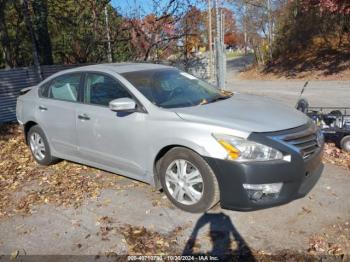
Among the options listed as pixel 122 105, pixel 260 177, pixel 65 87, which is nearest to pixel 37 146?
pixel 65 87

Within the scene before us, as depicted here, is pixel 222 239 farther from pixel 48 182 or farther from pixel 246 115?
pixel 48 182

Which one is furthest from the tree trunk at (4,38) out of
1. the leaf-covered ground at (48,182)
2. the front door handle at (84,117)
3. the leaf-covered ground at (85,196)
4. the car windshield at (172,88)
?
the car windshield at (172,88)

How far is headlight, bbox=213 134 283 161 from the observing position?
13.0 ft

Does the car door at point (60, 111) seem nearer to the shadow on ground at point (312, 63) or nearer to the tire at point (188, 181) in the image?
the tire at point (188, 181)

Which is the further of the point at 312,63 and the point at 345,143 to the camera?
the point at 312,63

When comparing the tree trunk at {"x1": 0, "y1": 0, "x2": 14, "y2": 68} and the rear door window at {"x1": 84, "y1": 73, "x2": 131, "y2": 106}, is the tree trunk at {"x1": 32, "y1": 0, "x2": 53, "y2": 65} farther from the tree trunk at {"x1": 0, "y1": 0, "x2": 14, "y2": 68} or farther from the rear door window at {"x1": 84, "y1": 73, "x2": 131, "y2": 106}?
the rear door window at {"x1": 84, "y1": 73, "x2": 131, "y2": 106}

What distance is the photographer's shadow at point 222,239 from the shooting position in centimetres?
367

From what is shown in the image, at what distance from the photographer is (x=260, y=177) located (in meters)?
3.94

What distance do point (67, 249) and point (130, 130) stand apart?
1.52 m

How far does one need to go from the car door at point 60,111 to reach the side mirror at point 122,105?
3.51ft

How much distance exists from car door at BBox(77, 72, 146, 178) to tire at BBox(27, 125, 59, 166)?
3.18ft

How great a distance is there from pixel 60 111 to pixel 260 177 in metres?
3.08

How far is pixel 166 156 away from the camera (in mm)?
4539

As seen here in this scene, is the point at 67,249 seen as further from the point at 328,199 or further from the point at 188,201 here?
the point at 328,199
